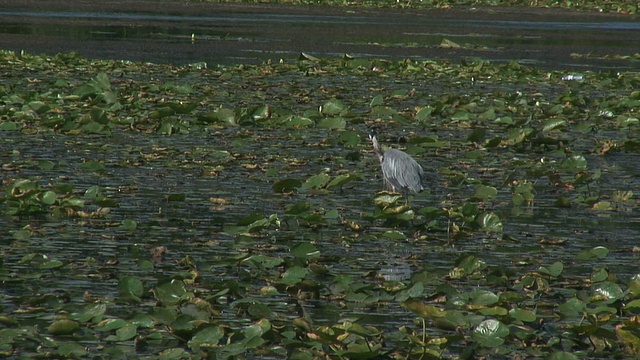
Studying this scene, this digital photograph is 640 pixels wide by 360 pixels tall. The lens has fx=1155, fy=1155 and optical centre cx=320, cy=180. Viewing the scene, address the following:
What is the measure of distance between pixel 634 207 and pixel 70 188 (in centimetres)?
454

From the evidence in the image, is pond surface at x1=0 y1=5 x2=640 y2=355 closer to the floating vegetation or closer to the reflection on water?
the floating vegetation

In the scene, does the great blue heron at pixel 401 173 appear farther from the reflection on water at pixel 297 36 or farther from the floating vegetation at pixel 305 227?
the reflection on water at pixel 297 36

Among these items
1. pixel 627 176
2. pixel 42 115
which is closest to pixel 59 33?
pixel 42 115

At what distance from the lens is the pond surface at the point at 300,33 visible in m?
22.0

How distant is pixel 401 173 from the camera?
31.2 feet

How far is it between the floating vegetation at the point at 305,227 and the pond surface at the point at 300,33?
6.56 m

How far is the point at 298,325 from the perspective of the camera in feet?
18.3

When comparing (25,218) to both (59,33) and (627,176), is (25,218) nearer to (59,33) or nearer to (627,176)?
(627,176)

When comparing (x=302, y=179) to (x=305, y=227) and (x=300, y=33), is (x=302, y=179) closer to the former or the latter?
(x=305, y=227)

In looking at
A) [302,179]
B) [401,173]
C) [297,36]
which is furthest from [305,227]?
[297,36]

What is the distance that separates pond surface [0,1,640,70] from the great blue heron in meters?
10.5

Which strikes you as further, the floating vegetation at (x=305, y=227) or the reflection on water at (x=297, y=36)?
the reflection on water at (x=297, y=36)

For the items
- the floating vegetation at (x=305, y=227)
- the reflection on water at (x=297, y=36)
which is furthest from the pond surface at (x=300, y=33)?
the floating vegetation at (x=305, y=227)

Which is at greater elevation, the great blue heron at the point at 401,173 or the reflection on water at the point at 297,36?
the great blue heron at the point at 401,173
